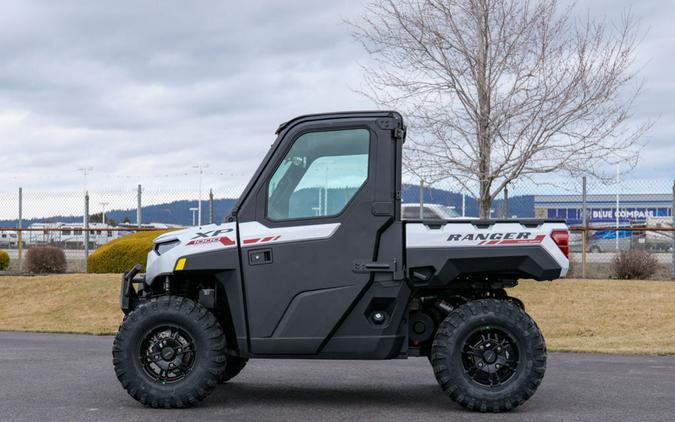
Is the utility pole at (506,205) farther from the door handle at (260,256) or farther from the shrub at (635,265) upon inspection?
the door handle at (260,256)

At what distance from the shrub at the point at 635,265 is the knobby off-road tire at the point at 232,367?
12.7 metres

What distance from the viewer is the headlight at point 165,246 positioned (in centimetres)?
762

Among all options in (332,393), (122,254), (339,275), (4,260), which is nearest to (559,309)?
(332,393)

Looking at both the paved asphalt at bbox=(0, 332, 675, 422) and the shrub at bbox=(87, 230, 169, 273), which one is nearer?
the paved asphalt at bbox=(0, 332, 675, 422)

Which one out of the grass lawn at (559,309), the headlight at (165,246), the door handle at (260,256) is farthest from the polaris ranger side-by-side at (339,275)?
the grass lawn at (559,309)

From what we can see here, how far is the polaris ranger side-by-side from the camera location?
728 centimetres

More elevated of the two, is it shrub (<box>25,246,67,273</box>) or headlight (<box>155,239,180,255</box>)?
headlight (<box>155,239,180,255</box>)

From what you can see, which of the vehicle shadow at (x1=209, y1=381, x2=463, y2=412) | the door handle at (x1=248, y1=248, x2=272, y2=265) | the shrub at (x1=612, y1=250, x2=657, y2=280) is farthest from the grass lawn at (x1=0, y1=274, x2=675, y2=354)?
the door handle at (x1=248, y1=248, x2=272, y2=265)

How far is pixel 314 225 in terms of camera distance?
7375 millimetres

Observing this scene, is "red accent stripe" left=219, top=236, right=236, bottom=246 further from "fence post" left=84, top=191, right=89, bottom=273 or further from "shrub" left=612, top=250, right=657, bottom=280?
"fence post" left=84, top=191, right=89, bottom=273

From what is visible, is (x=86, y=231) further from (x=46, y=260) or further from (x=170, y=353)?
(x=170, y=353)

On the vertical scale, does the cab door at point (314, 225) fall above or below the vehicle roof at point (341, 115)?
below

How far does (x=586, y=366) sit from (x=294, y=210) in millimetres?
4763

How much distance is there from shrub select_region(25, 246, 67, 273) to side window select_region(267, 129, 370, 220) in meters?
17.0
